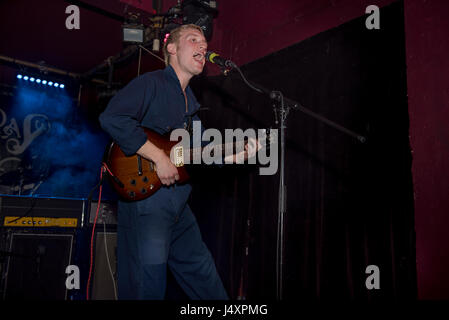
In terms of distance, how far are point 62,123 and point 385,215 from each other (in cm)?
512

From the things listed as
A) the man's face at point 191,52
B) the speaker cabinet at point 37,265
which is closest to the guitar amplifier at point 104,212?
the speaker cabinet at point 37,265

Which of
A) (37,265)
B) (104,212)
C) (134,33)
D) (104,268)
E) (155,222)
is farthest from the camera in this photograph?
(134,33)

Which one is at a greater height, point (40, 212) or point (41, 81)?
point (41, 81)

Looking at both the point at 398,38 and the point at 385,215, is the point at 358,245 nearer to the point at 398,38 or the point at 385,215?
the point at 385,215

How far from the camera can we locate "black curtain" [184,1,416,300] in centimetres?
228

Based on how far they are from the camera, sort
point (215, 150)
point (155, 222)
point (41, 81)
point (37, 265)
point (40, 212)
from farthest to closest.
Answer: point (41, 81)
point (40, 212)
point (37, 265)
point (215, 150)
point (155, 222)

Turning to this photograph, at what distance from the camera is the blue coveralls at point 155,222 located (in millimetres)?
1776

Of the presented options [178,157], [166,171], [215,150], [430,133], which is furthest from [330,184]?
[166,171]

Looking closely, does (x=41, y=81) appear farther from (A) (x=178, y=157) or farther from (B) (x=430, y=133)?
(B) (x=430, y=133)

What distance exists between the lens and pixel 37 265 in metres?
2.60

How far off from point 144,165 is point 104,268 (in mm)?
1330

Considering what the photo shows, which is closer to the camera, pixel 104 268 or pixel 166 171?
pixel 166 171

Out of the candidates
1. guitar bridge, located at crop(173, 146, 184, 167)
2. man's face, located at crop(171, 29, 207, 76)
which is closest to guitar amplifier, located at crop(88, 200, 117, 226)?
guitar bridge, located at crop(173, 146, 184, 167)
